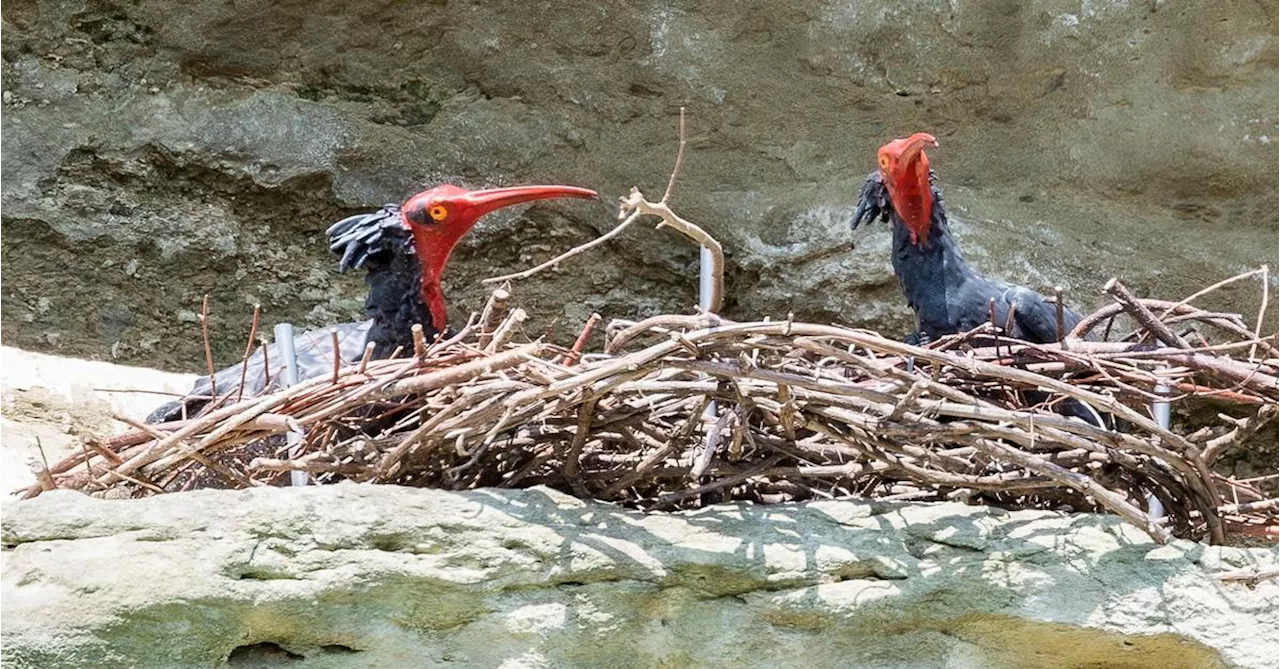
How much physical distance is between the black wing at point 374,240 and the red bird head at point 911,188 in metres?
0.91

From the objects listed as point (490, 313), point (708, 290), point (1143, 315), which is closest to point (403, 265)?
point (490, 313)

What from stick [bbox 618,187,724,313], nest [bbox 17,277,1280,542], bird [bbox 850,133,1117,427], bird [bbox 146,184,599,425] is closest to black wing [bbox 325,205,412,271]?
bird [bbox 146,184,599,425]

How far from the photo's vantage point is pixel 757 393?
8.45 ft

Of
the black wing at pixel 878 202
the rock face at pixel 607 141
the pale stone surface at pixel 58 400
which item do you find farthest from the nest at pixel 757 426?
the rock face at pixel 607 141

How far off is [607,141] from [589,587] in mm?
1810

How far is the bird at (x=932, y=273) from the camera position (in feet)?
10.8

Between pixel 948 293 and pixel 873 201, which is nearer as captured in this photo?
pixel 948 293

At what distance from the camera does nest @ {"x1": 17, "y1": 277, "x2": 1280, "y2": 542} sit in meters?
2.55

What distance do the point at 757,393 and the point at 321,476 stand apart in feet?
2.45

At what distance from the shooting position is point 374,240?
339 cm

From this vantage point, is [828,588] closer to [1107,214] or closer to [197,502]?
[197,502]

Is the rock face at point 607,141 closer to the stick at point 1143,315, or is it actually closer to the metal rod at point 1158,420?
the metal rod at point 1158,420

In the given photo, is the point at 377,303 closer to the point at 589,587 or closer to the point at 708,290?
the point at 708,290

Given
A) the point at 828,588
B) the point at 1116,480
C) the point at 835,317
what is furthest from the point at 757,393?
the point at 835,317
